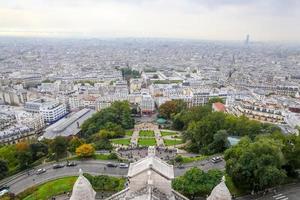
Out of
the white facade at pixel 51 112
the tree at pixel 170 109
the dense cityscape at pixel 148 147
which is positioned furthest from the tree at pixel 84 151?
the white facade at pixel 51 112

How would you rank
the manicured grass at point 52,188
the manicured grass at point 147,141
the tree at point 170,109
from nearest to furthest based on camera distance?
1. the manicured grass at point 52,188
2. the manicured grass at point 147,141
3. the tree at point 170,109

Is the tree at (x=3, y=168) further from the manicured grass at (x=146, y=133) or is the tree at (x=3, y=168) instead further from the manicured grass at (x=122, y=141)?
the manicured grass at (x=146, y=133)

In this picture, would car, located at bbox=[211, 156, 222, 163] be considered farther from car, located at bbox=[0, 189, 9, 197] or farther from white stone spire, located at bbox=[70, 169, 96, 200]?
car, located at bbox=[0, 189, 9, 197]

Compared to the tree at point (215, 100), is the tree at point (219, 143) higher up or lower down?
higher up

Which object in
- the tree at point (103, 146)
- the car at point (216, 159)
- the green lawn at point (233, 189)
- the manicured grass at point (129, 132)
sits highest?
the green lawn at point (233, 189)

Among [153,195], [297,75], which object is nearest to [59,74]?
[297,75]

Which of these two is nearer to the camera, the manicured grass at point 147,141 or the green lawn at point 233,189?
the green lawn at point 233,189

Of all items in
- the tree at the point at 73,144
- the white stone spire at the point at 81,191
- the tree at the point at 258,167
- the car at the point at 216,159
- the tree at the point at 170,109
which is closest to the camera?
the white stone spire at the point at 81,191
